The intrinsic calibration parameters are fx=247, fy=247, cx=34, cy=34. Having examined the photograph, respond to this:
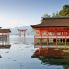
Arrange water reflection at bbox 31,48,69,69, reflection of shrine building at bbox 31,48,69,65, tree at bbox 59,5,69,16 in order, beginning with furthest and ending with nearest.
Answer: tree at bbox 59,5,69,16
reflection of shrine building at bbox 31,48,69,65
water reflection at bbox 31,48,69,69

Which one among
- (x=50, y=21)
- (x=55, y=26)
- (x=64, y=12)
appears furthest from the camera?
(x=64, y=12)

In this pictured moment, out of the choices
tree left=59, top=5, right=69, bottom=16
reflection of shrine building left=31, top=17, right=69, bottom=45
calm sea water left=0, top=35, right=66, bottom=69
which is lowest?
calm sea water left=0, top=35, right=66, bottom=69

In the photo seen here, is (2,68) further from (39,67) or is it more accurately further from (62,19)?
(62,19)

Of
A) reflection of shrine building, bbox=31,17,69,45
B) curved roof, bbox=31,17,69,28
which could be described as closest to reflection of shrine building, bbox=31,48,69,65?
reflection of shrine building, bbox=31,17,69,45

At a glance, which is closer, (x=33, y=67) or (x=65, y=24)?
(x=33, y=67)

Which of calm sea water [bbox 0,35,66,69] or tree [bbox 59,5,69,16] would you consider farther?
tree [bbox 59,5,69,16]

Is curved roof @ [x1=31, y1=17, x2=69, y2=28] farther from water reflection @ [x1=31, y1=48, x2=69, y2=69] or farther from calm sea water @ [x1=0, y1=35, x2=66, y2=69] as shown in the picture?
water reflection @ [x1=31, y1=48, x2=69, y2=69]

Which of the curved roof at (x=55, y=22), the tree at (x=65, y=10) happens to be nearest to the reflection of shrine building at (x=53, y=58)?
the curved roof at (x=55, y=22)

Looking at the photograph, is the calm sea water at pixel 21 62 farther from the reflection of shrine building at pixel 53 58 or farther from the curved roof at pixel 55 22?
the curved roof at pixel 55 22

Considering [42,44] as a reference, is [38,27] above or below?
above

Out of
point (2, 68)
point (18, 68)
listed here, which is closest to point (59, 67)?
point (18, 68)

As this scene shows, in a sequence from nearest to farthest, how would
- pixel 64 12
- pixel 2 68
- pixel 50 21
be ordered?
1. pixel 2 68
2. pixel 50 21
3. pixel 64 12

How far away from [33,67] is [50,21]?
74.5 feet

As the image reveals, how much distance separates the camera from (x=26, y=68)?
666 inches
